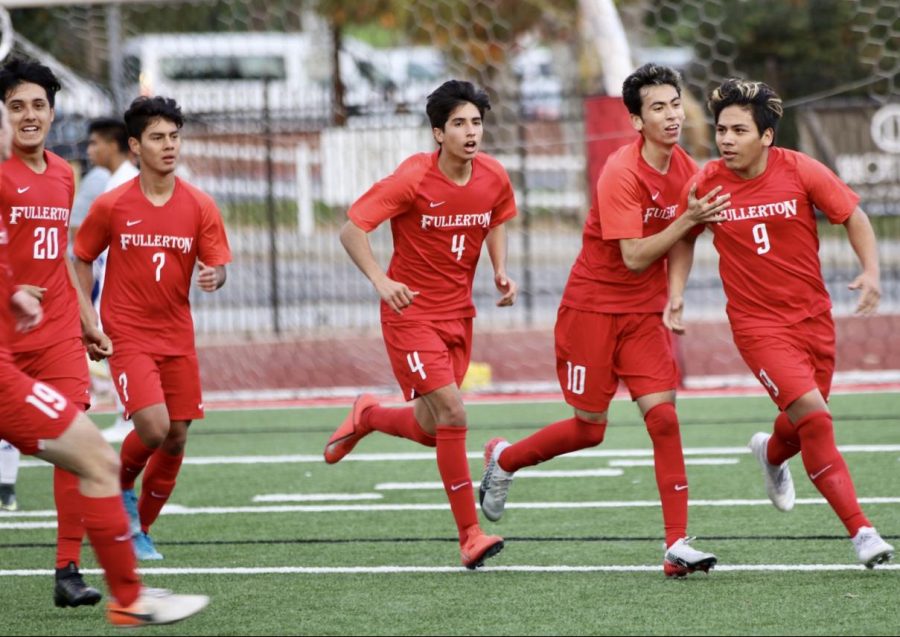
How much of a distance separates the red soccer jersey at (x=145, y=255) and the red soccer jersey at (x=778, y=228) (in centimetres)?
228

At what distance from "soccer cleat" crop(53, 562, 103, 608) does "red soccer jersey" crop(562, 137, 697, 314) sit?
97.8 inches

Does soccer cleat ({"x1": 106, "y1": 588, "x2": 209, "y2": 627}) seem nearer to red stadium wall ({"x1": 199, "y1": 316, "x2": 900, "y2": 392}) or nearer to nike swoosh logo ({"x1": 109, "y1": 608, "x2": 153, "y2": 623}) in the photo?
nike swoosh logo ({"x1": 109, "y1": 608, "x2": 153, "y2": 623})

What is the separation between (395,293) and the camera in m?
6.93

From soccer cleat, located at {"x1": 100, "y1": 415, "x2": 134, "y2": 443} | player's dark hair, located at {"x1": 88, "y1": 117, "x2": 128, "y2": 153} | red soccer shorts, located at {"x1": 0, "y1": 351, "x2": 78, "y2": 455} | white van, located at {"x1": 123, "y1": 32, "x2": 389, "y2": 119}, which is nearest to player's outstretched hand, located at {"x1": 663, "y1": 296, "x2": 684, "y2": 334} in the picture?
red soccer shorts, located at {"x1": 0, "y1": 351, "x2": 78, "y2": 455}

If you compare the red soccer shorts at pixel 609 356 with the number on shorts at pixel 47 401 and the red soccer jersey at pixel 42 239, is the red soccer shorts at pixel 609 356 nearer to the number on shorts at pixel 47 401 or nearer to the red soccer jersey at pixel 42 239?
the red soccer jersey at pixel 42 239

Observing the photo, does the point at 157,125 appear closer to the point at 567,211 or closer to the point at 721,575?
the point at 721,575

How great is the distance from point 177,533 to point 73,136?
34.5 feet

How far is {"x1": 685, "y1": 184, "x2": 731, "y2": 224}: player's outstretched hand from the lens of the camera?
6.43 metres

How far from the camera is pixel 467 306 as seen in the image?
7375mm

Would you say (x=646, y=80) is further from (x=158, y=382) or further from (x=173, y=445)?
(x=173, y=445)

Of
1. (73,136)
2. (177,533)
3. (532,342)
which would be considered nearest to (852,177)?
(532,342)

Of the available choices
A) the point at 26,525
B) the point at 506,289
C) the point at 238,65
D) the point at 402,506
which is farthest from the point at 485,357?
the point at 238,65

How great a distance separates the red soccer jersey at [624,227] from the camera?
22.2 feet

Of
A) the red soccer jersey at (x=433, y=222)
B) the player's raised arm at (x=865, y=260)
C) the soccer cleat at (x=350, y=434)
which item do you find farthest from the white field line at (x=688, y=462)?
the player's raised arm at (x=865, y=260)
